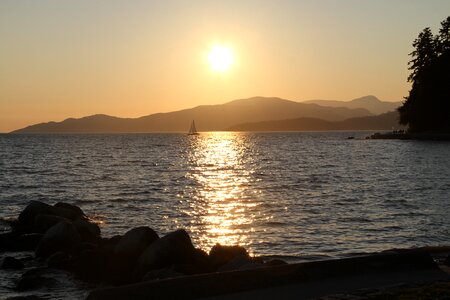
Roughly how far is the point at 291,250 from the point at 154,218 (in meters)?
10.3

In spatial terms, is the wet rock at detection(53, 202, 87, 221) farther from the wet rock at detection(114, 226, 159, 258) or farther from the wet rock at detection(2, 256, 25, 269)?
the wet rock at detection(114, 226, 159, 258)

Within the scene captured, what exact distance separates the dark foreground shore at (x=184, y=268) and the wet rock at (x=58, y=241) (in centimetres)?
3

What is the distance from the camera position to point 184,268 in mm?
14133

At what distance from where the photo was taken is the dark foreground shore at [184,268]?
32.5 feet

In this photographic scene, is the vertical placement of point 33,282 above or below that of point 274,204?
above

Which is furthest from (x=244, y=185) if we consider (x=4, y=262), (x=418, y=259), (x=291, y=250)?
(x=418, y=259)

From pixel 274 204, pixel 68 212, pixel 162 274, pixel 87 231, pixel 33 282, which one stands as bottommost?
pixel 274 204

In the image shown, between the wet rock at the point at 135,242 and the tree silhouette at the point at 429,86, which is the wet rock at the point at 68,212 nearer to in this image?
the wet rock at the point at 135,242

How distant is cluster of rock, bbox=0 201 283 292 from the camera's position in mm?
14443

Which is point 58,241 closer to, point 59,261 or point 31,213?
point 59,261

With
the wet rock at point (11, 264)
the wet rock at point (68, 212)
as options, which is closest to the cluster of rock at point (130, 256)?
the wet rock at point (11, 264)

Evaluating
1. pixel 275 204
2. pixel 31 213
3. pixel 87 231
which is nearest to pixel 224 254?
pixel 87 231

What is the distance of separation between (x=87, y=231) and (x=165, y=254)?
22.6 feet

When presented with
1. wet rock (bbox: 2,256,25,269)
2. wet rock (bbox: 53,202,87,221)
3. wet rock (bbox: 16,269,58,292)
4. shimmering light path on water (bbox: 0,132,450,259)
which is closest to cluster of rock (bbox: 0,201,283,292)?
wet rock (bbox: 2,256,25,269)
